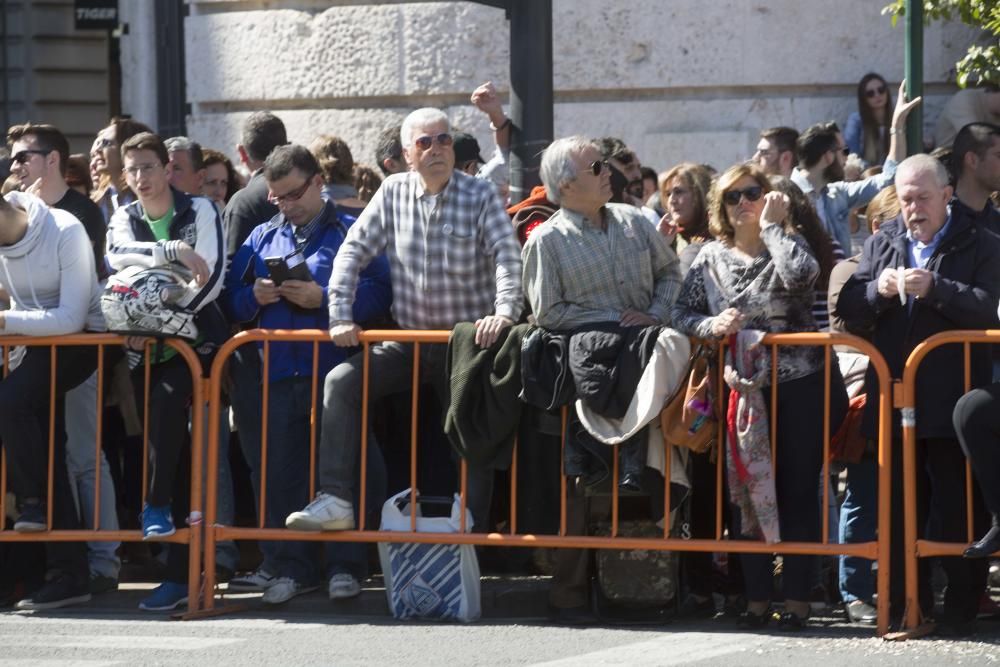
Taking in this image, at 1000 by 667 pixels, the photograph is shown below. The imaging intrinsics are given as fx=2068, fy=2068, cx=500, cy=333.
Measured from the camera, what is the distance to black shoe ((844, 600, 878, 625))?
8.11 meters

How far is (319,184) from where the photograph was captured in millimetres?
8930

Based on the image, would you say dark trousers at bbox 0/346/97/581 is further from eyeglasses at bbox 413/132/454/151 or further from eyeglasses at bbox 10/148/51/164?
eyeglasses at bbox 413/132/454/151

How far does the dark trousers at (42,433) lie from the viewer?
859 centimetres

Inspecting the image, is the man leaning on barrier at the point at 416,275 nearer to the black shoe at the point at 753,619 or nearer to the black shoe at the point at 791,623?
the black shoe at the point at 753,619

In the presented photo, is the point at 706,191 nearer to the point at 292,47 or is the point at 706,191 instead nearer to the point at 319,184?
the point at 319,184

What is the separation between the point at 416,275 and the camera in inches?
337

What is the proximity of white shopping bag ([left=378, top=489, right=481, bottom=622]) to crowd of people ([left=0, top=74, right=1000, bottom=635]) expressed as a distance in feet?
0.50

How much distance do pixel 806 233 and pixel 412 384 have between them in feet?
Answer: 5.65

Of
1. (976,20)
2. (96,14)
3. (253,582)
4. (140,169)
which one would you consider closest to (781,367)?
(253,582)

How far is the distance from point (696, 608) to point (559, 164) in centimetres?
187

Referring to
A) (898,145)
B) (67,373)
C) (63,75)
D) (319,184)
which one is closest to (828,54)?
(898,145)

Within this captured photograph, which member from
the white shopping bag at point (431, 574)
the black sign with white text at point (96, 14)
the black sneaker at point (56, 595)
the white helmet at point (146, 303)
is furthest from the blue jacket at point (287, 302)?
the black sign with white text at point (96, 14)

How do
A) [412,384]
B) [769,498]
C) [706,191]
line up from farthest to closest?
[706,191] → [412,384] → [769,498]

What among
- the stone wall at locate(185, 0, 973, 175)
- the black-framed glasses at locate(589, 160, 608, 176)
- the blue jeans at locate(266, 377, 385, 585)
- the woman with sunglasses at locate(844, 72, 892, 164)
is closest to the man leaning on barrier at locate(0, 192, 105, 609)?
the blue jeans at locate(266, 377, 385, 585)
